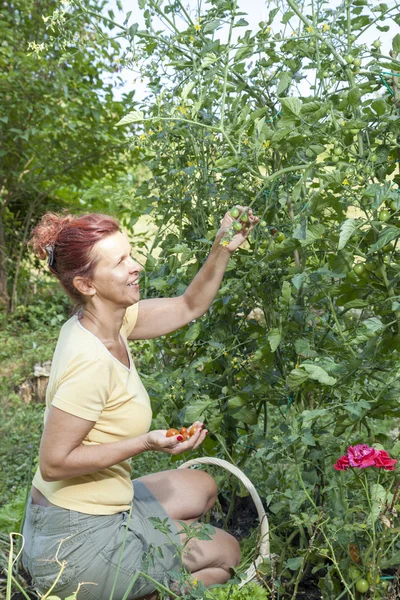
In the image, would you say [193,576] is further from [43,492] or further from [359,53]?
[359,53]

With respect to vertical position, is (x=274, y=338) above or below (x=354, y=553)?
above

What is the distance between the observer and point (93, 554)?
1.97 m

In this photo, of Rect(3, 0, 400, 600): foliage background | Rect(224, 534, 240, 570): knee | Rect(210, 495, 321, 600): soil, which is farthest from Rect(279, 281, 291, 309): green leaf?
Rect(210, 495, 321, 600): soil

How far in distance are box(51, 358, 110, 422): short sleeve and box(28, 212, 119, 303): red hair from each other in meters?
0.28

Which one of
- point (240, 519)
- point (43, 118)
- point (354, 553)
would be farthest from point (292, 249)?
point (43, 118)

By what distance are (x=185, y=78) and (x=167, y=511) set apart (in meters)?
1.35

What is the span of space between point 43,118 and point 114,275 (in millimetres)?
3865

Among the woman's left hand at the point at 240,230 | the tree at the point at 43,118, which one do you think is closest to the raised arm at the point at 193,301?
the woman's left hand at the point at 240,230

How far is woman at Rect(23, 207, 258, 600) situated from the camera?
75.2 inches

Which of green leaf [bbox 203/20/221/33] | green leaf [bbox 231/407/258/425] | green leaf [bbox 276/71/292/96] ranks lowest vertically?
green leaf [bbox 231/407/258/425]

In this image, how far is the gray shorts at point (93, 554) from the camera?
6.45 feet

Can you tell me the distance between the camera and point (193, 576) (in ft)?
6.97

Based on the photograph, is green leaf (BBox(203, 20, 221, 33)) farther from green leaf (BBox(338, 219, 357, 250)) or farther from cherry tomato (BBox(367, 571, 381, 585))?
cherry tomato (BBox(367, 571, 381, 585))

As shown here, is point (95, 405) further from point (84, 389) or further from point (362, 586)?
point (362, 586)
